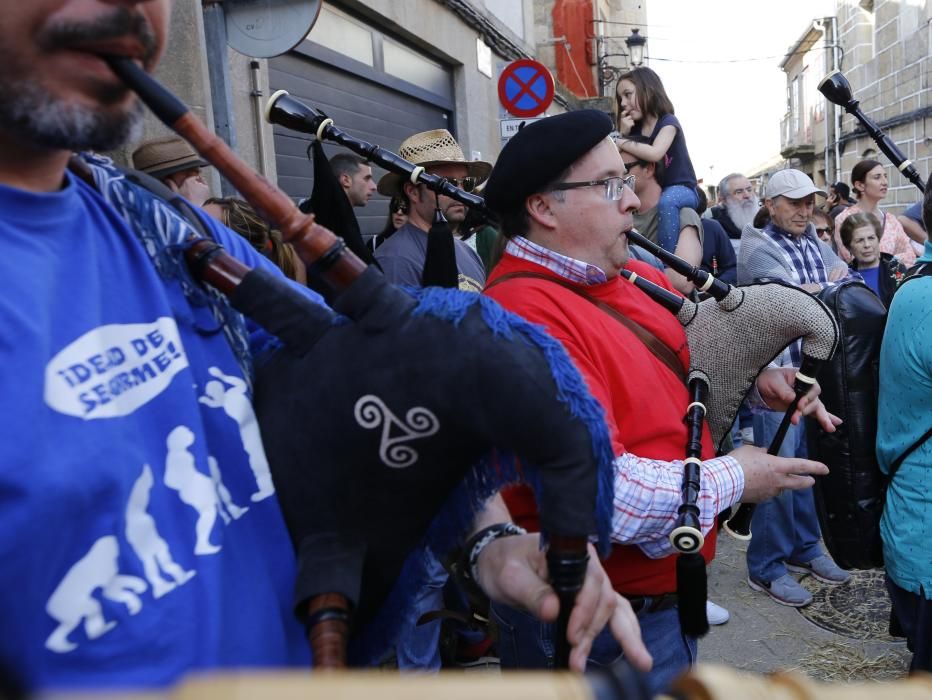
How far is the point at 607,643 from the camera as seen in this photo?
6.51ft

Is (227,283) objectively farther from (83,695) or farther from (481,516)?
(83,695)

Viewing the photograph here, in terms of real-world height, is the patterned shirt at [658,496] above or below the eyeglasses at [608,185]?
below

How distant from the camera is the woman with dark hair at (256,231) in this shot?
3.46 meters

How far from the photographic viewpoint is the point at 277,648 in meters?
0.97

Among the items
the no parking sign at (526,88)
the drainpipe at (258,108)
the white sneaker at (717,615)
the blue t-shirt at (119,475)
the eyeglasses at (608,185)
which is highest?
the no parking sign at (526,88)

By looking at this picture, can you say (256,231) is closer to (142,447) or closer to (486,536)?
(486,536)

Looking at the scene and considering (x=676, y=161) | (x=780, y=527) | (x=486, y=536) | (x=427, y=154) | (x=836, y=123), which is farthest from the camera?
(x=836, y=123)

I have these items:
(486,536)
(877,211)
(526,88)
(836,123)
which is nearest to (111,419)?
(486,536)

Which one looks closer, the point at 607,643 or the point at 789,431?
the point at 607,643

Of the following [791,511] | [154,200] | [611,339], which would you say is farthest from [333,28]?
[154,200]

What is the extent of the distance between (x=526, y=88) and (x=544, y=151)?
5281 millimetres

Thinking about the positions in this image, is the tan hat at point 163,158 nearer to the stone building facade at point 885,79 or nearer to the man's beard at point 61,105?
the man's beard at point 61,105

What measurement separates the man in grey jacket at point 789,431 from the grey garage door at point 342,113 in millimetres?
3064

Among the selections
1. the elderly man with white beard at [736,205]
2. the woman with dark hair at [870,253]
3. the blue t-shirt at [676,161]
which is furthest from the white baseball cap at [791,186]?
the elderly man with white beard at [736,205]
